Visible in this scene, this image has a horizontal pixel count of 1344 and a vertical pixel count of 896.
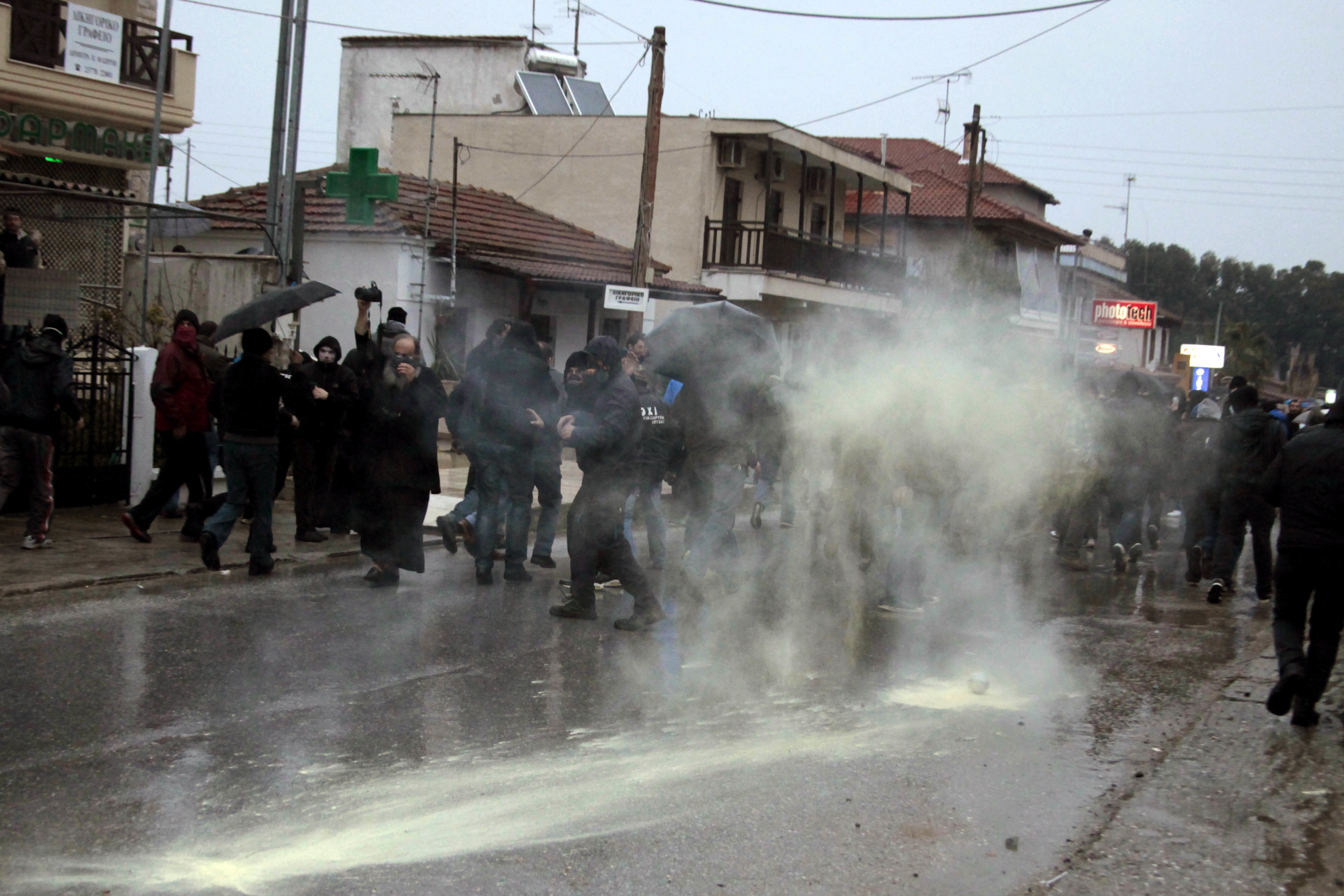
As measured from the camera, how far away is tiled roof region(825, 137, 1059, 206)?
46.0m

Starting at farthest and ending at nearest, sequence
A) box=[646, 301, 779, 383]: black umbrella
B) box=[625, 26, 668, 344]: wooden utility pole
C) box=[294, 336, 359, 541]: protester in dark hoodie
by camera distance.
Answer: box=[625, 26, 668, 344]: wooden utility pole → box=[294, 336, 359, 541]: protester in dark hoodie → box=[646, 301, 779, 383]: black umbrella

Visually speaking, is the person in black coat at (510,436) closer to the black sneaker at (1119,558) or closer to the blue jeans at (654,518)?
the blue jeans at (654,518)

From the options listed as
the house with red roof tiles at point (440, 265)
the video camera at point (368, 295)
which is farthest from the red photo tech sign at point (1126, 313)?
the video camera at point (368, 295)

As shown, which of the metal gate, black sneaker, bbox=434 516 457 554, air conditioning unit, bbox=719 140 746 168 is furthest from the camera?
air conditioning unit, bbox=719 140 746 168

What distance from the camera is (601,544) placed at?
770 centimetres

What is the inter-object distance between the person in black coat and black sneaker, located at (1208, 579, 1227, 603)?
5.61 metres

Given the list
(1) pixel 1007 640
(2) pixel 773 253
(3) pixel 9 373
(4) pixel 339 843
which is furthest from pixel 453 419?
(2) pixel 773 253

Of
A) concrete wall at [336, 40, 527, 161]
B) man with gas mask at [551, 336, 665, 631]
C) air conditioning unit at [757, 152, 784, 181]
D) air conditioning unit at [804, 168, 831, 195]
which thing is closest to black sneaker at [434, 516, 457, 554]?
man with gas mask at [551, 336, 665, 631]

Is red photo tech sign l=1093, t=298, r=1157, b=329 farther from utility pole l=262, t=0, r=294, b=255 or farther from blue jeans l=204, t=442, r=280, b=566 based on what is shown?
blue jeans l=204, t=442, r=280, b=566

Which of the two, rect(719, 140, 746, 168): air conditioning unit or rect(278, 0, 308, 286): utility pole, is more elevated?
rect(719, 140, 746, 168): air conditioning unit

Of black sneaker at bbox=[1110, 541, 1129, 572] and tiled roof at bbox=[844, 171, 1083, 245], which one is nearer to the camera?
black sneaker at bbox=[1110, 541, 1129, 572]

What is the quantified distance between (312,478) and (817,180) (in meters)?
23.3

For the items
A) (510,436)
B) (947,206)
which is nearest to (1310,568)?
(510,436)

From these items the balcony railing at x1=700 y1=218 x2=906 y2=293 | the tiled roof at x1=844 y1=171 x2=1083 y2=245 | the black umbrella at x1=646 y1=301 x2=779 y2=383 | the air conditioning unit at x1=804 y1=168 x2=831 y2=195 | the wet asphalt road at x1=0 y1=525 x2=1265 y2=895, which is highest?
the tiled roof at x1=844 y1=171 x2=1083 y2=245
